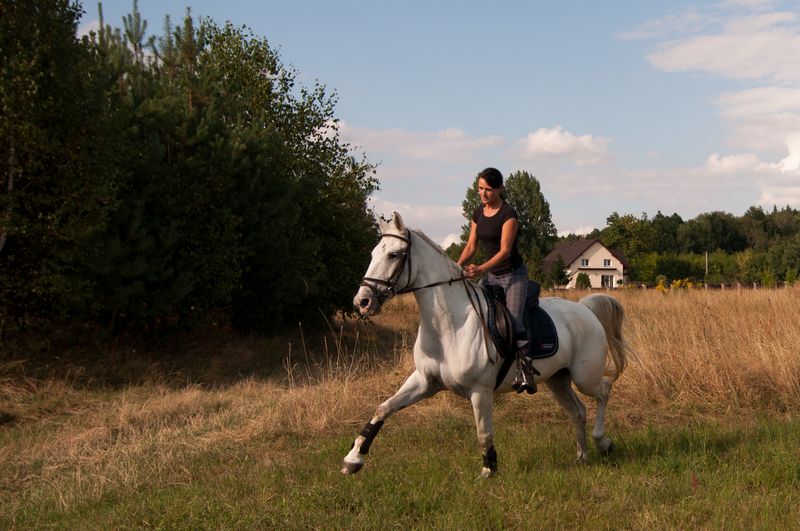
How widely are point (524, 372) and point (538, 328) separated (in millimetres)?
547

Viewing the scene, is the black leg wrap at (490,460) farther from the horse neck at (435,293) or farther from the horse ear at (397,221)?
the horse ear at (397,221)

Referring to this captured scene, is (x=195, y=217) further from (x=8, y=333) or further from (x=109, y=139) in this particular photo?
(x=8, y=333)

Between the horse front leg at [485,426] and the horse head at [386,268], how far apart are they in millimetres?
1226

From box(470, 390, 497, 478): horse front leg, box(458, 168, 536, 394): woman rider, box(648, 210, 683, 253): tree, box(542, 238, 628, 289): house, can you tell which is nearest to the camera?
box(470, 390, 497, 478): horse front leg

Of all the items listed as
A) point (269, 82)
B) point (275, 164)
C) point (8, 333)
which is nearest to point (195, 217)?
point (275, 164)

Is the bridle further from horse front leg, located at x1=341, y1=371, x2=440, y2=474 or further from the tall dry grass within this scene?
the tall dry grass

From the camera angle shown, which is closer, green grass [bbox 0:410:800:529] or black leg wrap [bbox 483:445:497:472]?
green grass [bbox 0:410:800:529]

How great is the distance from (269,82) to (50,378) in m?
12.2

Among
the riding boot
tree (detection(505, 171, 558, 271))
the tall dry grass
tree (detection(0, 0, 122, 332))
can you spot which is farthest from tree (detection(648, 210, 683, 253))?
the riding boot

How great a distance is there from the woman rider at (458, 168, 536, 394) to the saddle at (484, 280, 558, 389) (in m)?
0.08

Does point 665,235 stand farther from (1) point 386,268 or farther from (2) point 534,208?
(1) point 386,268

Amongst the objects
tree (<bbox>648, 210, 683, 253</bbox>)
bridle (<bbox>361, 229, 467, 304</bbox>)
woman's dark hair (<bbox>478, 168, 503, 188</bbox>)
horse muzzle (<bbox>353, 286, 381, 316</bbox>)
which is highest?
tree (<bbox>648, 210, 683, 253</bbox>)

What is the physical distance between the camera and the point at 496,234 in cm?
673

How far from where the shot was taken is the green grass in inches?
204
